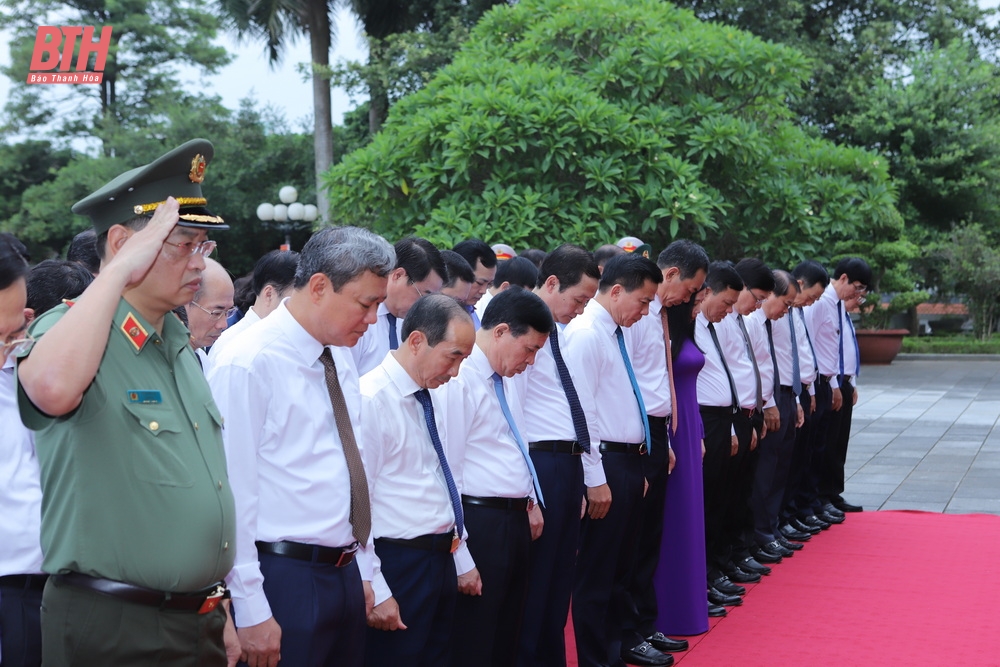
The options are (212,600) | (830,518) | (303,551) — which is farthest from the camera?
(830,518)

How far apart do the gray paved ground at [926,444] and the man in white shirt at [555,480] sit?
4.56 meters

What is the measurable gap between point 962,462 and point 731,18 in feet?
38.8

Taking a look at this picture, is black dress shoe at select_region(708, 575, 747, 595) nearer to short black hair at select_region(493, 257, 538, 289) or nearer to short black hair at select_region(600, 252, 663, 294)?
short black hair at select_region(493, 257, 538, 289)

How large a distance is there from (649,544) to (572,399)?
3.77 ft

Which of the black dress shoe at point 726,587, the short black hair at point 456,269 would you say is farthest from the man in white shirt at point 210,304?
the black dress shoe at point 726,587

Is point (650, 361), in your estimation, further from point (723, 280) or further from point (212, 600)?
point (212, 600)

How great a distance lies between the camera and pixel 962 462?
9633mm

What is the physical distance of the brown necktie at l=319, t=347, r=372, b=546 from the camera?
8.50ft

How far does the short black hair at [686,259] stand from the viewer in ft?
16.3

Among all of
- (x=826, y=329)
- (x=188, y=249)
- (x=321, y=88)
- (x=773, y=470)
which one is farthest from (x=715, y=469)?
(x=321, y=88)

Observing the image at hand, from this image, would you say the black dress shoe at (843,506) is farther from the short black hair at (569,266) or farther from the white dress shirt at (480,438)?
the white dress shirt at (480,438)

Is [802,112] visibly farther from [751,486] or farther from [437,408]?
[437,408]

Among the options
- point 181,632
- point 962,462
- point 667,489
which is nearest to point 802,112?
point 962,462

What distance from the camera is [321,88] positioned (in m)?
19.0
